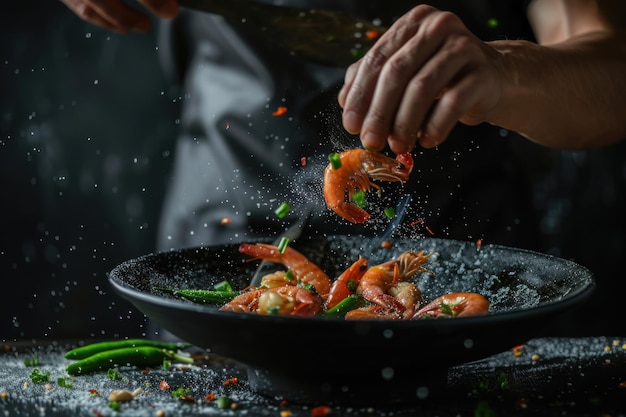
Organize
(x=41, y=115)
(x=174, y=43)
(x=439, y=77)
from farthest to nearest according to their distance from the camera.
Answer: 1. (x=41, y=115)
2. (x=174, y=43)
3. (x=439, y=77)

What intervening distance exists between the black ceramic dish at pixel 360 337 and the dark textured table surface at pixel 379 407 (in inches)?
1.4

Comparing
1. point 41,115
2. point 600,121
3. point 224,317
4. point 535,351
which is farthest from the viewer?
point 41,115

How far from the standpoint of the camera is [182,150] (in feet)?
9.38

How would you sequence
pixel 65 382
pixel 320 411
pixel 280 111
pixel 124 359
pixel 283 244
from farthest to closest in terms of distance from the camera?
pixel 280 111 < pixel 283 244 < pixel 124 359 < pixel 65 382 < pixel 320 411

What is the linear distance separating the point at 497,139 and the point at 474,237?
0.31 meters

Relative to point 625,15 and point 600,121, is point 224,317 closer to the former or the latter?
point 600,121

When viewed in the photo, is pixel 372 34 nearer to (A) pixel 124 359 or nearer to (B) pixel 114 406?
(A) pixel 124 359

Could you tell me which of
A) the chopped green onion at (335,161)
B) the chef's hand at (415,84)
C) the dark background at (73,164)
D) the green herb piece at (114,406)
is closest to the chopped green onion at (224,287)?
the chopped green onion at (335,161)

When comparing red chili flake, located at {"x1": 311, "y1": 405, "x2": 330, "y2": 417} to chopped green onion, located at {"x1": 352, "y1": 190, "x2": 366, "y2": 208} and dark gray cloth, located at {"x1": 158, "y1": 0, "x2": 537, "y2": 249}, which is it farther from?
dark gray cloth, located at {"x1": 158, "y1": 0, "x2": 537, "y2": 249}

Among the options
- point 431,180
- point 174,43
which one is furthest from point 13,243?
point 431,180

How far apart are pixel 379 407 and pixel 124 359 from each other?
2.02 ft

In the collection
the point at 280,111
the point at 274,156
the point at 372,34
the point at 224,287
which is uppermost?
the point at 372,34

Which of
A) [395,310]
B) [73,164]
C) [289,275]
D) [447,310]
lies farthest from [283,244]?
[73,164]

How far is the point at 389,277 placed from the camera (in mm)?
1961
